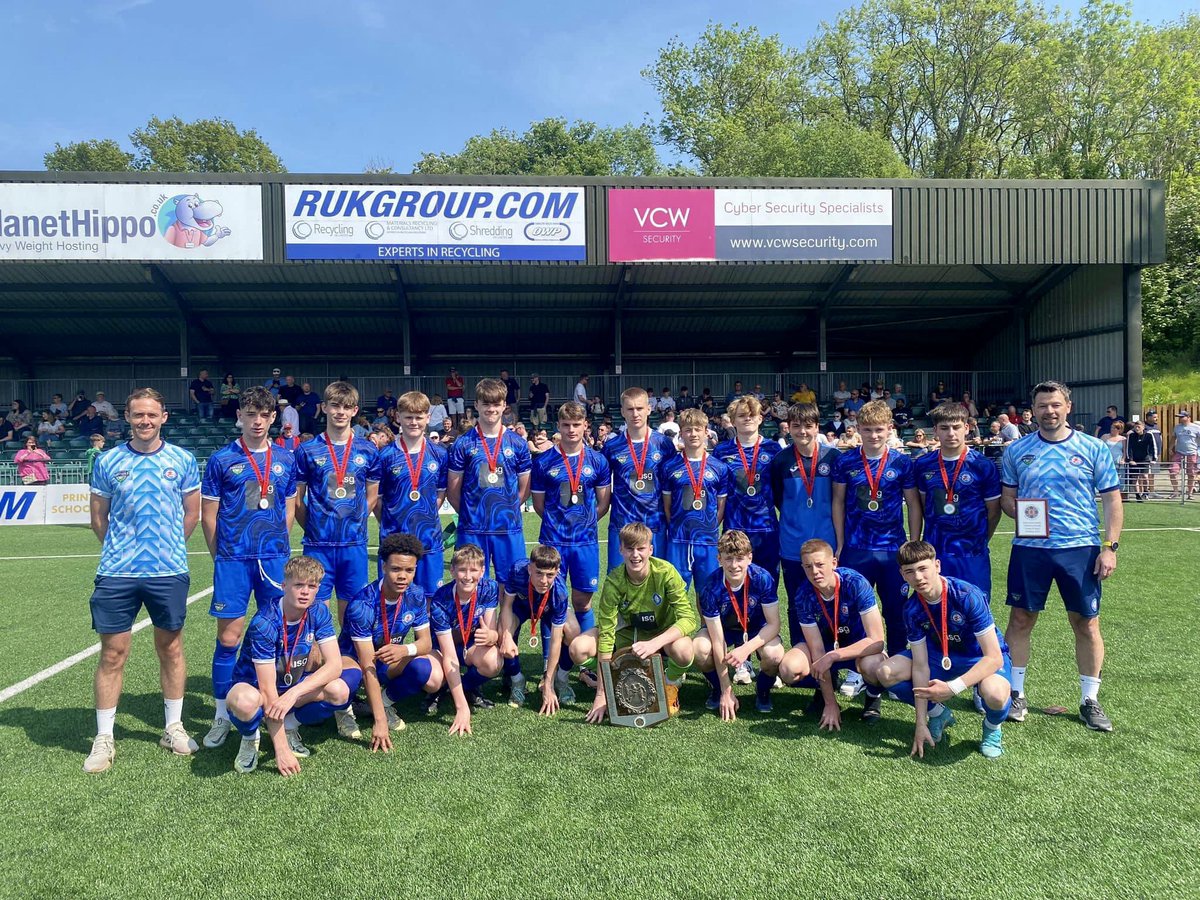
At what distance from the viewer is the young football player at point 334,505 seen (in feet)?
16.9

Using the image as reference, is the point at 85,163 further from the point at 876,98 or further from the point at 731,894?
the point at 731,894

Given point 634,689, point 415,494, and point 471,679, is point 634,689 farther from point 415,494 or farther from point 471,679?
point 415,494

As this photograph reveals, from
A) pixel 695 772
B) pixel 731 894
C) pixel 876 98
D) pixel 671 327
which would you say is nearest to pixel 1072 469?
pixel 695 772

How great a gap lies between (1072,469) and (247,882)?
15.4ft

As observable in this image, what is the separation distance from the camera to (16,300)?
2123 centimetres

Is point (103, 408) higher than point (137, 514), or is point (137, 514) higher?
point (103, 408)

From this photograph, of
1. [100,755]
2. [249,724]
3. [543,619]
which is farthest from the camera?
[543,619]

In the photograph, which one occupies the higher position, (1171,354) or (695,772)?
(1171,354)

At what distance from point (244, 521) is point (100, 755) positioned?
141 cm

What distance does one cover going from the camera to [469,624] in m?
5.04

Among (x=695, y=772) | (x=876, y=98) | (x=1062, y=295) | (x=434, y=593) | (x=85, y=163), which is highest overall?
(x=876, y=98)

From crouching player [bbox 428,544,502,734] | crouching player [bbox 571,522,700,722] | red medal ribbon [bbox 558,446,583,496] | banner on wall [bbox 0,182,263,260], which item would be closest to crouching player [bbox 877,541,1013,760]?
crouching player [bbox 571,522,700,722]

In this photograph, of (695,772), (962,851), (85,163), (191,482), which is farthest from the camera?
(85,163)

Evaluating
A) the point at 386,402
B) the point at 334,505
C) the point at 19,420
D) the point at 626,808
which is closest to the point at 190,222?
the point at 386,402
